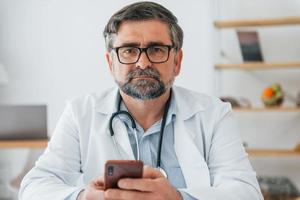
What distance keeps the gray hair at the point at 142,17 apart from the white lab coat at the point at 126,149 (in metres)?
0.21

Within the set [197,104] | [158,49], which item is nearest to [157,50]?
[158,49]

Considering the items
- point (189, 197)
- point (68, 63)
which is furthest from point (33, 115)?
point (189, 197)

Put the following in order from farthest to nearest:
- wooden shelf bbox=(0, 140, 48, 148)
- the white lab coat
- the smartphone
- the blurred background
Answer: the blurred background → wooden shelf bbox=(0, 140, 48, 148) → the white lab coat → the smartphone

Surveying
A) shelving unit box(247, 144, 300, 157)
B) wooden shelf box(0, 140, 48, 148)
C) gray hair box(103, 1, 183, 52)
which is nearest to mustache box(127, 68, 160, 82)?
gray hair box(103, 1, 183, 52)

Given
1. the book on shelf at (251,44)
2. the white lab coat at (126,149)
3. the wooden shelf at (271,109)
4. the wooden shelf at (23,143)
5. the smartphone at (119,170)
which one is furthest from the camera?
the book on shelf at (251,44)

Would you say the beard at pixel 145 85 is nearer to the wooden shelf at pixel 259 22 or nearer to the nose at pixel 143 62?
the nose at pixel 143 62

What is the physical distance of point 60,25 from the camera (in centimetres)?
334

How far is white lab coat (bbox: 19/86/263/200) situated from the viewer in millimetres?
1303

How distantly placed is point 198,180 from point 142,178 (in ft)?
1.10

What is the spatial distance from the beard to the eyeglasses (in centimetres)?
4

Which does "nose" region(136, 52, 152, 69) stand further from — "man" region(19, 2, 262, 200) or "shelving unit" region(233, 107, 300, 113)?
"shelving unit" region(233, 107, 300, 113)

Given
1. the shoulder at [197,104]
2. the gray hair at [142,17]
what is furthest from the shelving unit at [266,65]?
the gray hair at [142,17]

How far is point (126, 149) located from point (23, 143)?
1.39m

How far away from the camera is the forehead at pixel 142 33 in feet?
4.50
